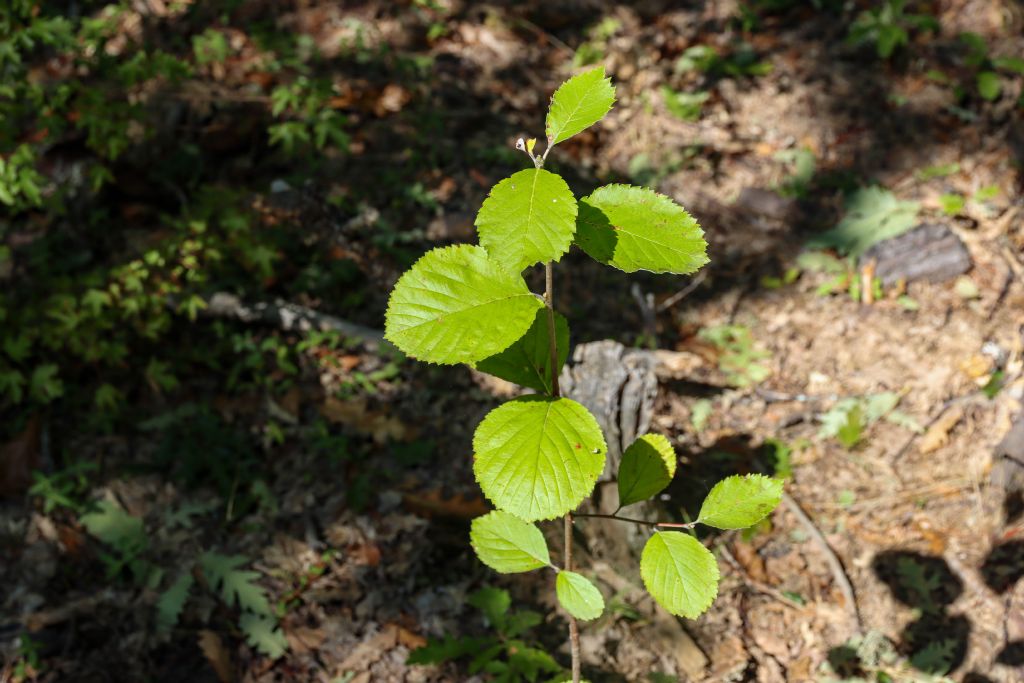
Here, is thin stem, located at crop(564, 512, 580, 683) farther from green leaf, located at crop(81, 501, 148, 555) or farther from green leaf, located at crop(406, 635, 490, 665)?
green leaf, located at crop(81, 501, 148, 555)

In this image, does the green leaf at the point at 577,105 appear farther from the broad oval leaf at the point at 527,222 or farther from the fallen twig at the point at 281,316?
the fallen twig at the point at 281,316

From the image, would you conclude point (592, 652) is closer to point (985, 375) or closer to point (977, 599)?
point (977, 599)

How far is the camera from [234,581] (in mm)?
2867

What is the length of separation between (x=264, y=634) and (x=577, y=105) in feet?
7.78

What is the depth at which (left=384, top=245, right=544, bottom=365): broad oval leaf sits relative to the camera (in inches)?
43.8

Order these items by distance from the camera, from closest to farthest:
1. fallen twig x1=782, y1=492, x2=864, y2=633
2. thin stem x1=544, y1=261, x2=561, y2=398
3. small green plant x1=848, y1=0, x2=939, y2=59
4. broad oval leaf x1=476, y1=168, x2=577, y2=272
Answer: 1. broad oval leaf x1=476, y1=168, x2=577, y2=272
2. thin stem x1=544, y1=261, x2=561, y2=398
3. fallen twig x1=782, y1=492, x2=864, y2=633
4. small green plant x1=848, y1=0, x2=939, y2=59

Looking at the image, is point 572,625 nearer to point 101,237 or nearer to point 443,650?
point 443,650

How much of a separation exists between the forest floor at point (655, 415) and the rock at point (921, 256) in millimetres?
50

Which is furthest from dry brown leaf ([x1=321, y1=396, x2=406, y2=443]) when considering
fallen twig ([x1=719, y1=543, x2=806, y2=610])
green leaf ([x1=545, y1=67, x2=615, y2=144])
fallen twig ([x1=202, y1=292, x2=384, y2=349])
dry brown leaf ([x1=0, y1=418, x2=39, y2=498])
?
green leaf ([x1=545, y1=67, x2=615, y2=144])

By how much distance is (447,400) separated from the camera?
3.62 m

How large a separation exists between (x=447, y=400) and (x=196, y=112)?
2619mm

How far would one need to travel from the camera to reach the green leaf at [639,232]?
115cm

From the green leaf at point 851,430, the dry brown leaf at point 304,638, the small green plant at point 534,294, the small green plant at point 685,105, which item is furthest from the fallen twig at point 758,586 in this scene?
the small green plant at point 685,105

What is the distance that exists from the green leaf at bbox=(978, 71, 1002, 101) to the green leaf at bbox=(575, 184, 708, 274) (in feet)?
16.6
